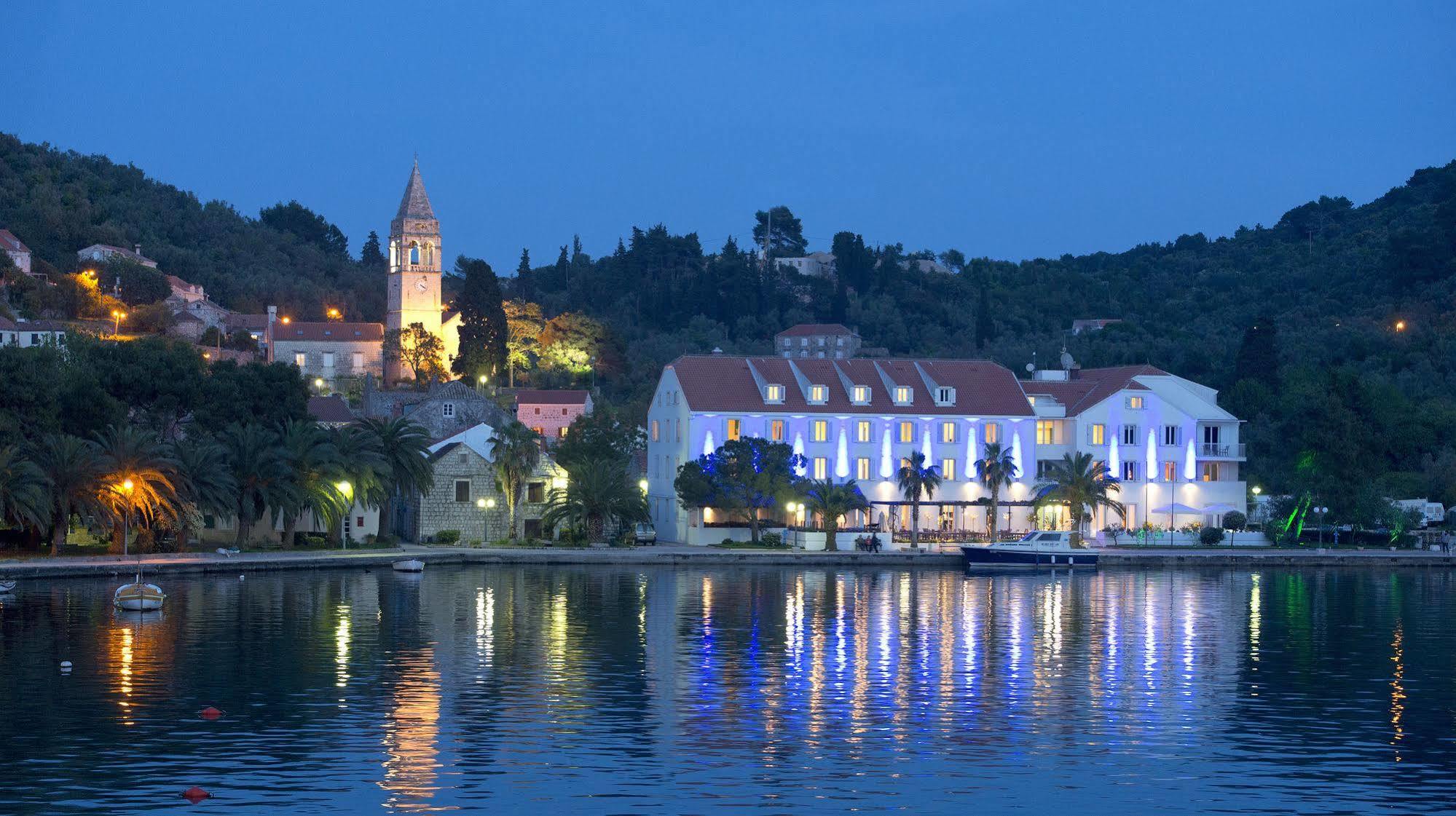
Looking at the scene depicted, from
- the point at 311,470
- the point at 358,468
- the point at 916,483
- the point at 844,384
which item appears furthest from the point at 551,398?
the point at 311,470

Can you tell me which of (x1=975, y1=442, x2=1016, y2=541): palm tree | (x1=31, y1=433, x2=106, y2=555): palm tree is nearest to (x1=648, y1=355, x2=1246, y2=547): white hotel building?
(x1=975, y1=442, x2=1016, y2=541): palm tree

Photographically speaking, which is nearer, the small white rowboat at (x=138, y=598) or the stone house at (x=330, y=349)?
the small white rowboat at (x=138, y=598)

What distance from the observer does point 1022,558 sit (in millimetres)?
83062

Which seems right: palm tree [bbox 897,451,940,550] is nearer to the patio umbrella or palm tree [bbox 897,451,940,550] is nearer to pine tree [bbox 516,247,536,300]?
the patio umbrella

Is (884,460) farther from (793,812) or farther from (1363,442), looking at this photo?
(793,812)

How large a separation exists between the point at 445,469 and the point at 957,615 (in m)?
33.0

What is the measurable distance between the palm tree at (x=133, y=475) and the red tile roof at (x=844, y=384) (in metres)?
28.9

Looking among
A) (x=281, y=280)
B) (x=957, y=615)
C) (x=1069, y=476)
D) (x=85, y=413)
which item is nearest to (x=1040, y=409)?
(x=1069, y=476)

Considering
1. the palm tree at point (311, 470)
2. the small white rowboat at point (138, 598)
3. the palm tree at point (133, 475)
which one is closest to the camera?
the small white rowboat at point (138, 598)

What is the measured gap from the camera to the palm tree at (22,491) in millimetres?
64812

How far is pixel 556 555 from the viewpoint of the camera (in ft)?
261

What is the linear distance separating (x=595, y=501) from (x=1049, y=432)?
27.2 metres

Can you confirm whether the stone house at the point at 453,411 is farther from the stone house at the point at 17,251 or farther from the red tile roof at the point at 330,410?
the stone house at the point at 17,251


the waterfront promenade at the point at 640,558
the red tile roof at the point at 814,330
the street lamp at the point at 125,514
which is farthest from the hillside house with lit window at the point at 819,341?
the street lamp at the point at 125,514
